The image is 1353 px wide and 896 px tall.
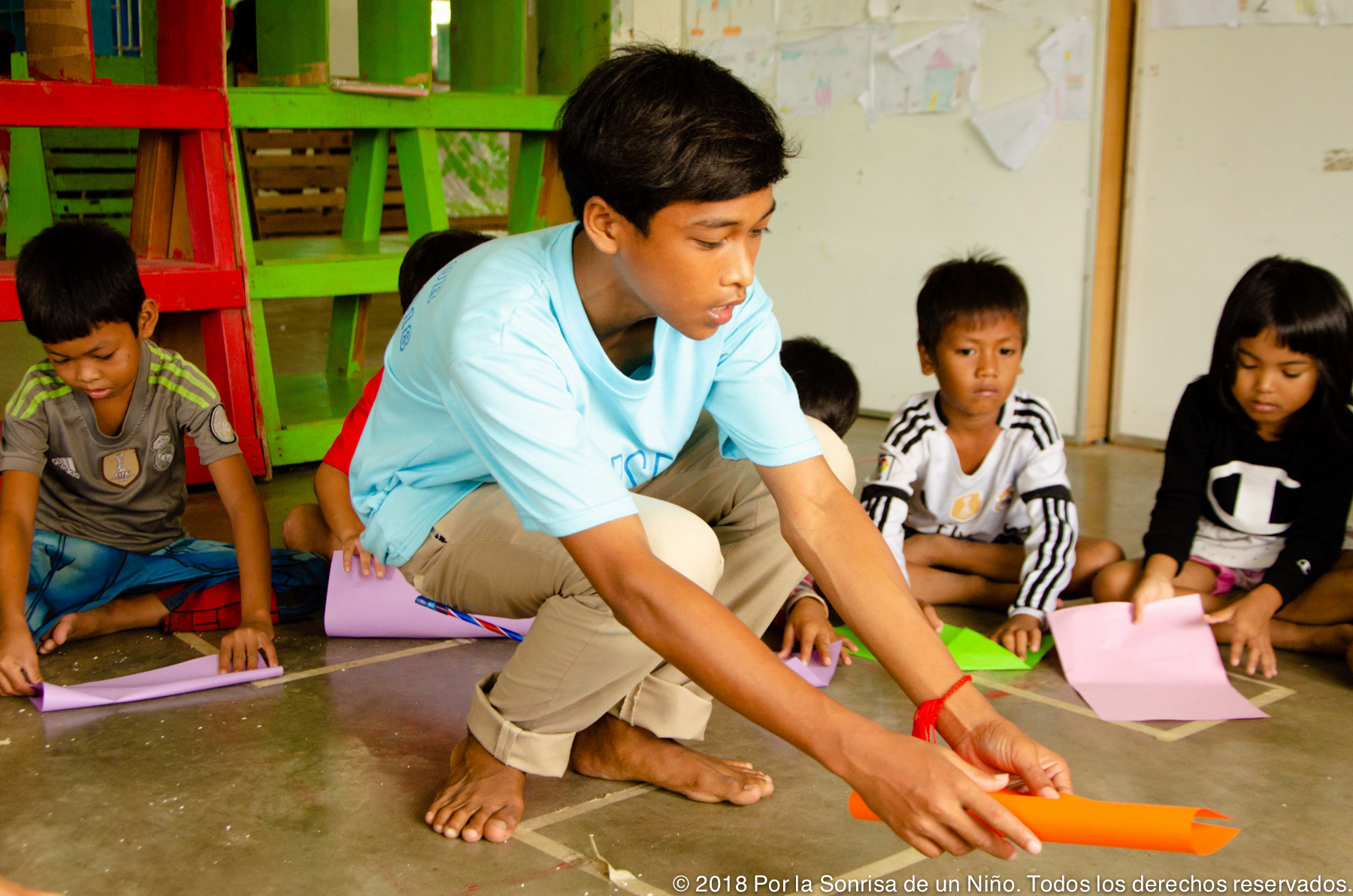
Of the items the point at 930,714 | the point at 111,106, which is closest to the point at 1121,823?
the point at 930,714

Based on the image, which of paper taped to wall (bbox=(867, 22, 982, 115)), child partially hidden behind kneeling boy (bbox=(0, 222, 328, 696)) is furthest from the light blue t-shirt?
paper taped to wall (bbox=(867, 22, 982, 115))

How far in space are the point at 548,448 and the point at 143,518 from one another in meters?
1.21

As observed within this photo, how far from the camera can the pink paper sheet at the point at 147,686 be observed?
158 cm

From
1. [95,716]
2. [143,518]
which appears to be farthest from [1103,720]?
[143,518]

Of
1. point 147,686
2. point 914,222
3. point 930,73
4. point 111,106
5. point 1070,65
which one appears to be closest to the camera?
point 147,686

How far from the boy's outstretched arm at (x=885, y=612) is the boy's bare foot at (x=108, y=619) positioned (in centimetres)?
115

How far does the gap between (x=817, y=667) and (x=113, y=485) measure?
46.9 inches

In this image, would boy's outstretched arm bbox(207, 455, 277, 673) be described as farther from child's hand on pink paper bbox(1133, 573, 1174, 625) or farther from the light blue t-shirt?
child's hand on pink paper bbox(1133, 573, 1174, 625)

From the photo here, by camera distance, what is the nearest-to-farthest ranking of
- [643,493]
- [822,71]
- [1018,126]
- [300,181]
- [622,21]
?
[643,493] → [1018,126] → [822,71] → [622,21] → [300,181]

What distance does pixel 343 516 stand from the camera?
195cm

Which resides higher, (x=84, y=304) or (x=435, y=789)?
(x=84, y=304)

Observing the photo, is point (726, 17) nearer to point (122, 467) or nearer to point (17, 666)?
point (122, 467)

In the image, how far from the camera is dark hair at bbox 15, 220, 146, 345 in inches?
69.7

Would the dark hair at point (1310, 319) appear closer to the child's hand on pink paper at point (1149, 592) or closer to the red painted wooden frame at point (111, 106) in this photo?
the child's hand on pink paper at point (1149, 592)
